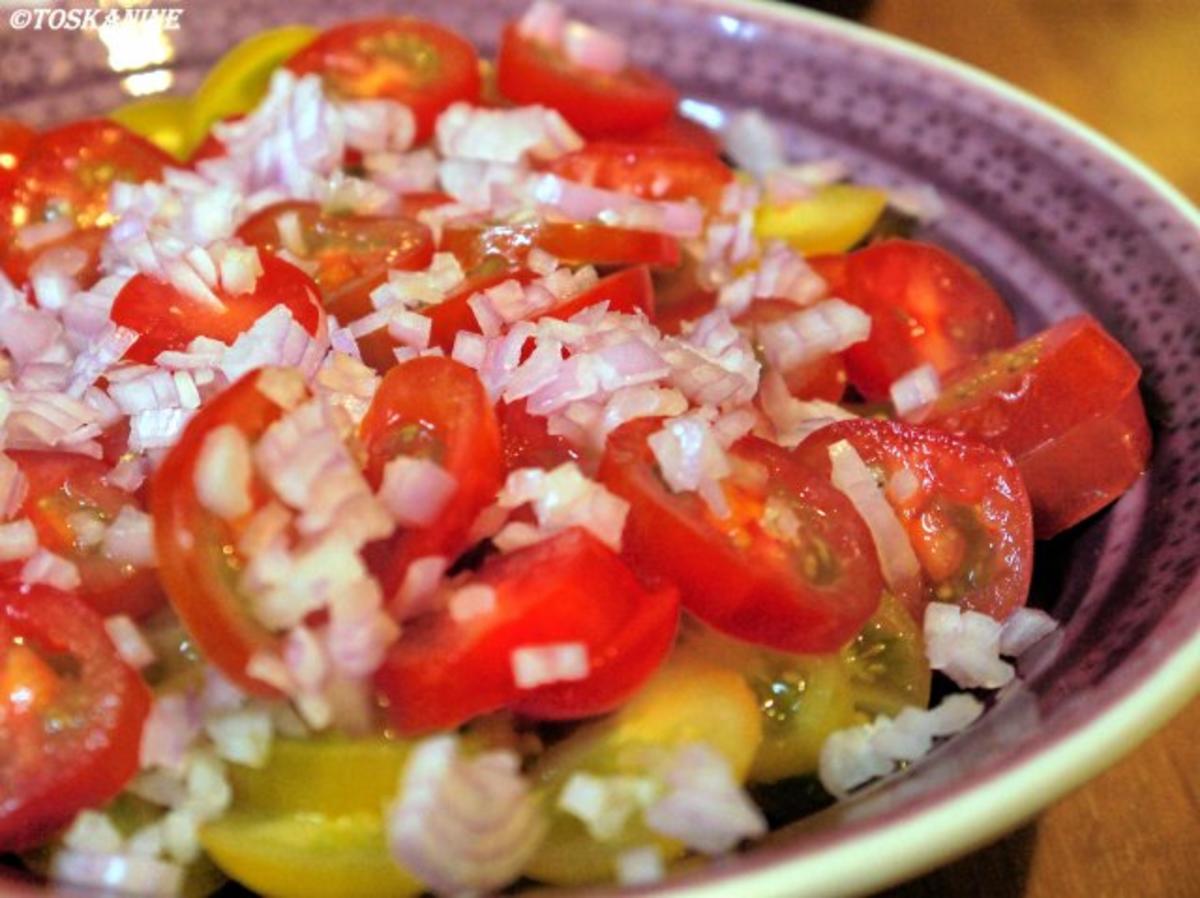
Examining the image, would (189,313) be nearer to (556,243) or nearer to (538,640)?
(556,243)

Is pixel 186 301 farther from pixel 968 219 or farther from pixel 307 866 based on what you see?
pixel 968 219

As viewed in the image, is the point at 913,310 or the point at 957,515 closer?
the point at 957,515

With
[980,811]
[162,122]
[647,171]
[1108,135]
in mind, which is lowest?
[162,122]

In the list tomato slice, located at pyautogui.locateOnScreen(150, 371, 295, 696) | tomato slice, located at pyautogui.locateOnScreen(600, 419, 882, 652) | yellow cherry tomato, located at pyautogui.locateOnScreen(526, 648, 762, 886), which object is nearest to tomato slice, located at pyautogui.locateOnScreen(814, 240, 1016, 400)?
tomato slice, located at pyautogui.locateOnScreen(600, 419, 882, 652)

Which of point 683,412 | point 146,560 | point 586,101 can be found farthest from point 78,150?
point 683,412

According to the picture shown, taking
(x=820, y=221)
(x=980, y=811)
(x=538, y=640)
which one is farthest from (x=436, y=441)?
(x=820, y=221)

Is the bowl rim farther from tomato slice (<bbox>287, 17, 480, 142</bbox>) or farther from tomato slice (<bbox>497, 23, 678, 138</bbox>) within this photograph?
tomato slice (<bbox>287, 17, 480, 142</bbox>)
